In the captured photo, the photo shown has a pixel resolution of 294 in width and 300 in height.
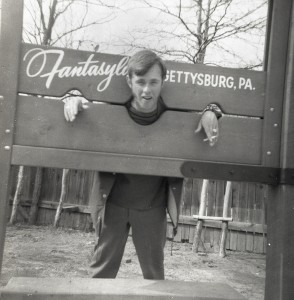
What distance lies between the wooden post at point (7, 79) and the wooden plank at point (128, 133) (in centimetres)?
5

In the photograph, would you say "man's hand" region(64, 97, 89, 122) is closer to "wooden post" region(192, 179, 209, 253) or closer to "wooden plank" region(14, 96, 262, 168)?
→ "wooden plank" region(14, 96, 262, 168)

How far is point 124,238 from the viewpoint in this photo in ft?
8.78

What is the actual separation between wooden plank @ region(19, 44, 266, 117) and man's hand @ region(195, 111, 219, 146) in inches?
2.9

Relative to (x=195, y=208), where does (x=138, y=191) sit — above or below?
above

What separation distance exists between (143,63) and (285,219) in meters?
1.08

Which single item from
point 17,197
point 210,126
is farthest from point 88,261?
point 210,126

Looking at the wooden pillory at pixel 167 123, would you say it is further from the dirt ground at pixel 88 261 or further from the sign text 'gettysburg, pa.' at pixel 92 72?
the dirt ground at pixel 88 261

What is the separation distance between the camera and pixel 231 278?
532 cm

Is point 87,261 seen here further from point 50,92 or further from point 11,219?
point 50,92

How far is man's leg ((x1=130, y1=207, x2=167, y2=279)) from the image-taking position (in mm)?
2633

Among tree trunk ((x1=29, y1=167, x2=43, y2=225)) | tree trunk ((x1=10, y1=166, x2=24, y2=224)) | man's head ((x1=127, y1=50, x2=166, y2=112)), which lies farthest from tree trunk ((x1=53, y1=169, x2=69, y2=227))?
man's head ((x1=127, y1=50, x2=166, y2=112))

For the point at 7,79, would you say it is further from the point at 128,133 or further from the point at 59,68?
the point at 128,133

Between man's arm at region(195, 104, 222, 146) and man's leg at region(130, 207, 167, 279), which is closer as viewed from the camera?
man's arm at region(195, 104, 222, 146)

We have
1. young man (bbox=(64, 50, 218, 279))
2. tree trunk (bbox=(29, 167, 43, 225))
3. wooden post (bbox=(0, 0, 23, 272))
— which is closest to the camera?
wooden post (bbox=(0, 0, 23, 272))
